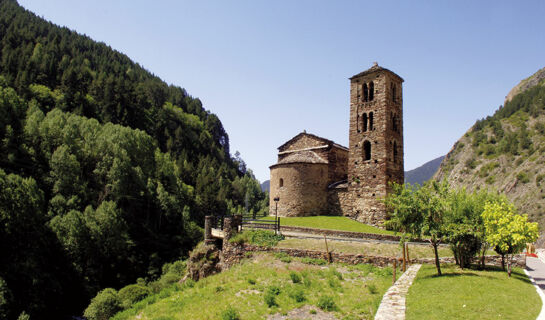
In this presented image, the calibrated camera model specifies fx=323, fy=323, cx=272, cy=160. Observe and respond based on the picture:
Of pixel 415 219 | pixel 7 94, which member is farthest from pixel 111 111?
pixel 415 219

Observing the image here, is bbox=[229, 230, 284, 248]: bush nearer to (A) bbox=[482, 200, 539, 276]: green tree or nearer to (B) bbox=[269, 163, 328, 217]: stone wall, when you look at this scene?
(B) bbox=[269, 163, 328, 217]: stone wall

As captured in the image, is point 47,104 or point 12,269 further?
point 47,104

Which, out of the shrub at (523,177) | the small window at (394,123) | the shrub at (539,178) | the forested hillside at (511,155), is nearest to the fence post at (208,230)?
the small window at (394,123)

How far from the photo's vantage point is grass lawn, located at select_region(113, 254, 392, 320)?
12555 mm

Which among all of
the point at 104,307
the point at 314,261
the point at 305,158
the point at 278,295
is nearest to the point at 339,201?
the point at 305,158

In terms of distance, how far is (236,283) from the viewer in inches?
652

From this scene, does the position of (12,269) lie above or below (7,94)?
below

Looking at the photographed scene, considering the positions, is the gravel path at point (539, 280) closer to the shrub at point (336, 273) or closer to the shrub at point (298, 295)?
the shrub at point (298, 295)

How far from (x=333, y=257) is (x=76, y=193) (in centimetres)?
3141

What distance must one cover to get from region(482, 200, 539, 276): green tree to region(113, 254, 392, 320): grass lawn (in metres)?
5.19

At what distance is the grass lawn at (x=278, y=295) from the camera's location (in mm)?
12555

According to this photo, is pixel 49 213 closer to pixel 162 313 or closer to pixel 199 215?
pixel 162 313

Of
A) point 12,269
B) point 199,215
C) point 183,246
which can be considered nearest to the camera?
point 12,269

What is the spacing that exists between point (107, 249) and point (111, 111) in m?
46.7
